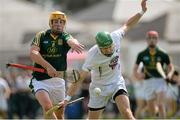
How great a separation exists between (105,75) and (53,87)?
0.98 meters

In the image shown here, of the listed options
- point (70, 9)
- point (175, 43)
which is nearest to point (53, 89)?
point (175, 43)

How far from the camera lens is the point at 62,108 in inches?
560

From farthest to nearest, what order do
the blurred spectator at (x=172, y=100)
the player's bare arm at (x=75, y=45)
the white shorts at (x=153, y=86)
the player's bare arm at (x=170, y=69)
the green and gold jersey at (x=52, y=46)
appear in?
the blurred spectator at (x=172, y=100)
the white shorts at (x=153, y=86)
the player's bare arm at (x=170, y=69)
the green and gold jersey at (x=52, y=46)
the player's bare arm at (x=75, y=45)

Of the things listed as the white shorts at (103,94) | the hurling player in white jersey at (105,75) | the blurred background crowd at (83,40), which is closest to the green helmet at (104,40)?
the hurling player in white jersey at (105,75)

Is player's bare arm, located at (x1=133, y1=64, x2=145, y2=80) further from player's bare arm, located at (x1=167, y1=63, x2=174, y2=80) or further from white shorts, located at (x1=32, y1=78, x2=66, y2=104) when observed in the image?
white shorts, located at (x1=32, y1=78, x2=66, y2=104)

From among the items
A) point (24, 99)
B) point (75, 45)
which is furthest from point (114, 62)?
point (24, 99)

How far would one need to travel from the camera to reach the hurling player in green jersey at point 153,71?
19438 millimetres

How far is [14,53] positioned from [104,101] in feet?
127

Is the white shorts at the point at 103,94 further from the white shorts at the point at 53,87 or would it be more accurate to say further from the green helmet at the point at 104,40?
the green helmet at the point at 104,40

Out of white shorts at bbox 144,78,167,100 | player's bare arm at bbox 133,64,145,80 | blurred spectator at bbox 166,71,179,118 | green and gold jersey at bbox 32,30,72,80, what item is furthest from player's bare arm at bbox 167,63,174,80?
blurred spectator at bbox 166,71,179,118

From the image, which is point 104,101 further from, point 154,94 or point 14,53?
point 14,53

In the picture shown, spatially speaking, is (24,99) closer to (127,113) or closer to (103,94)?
(103,94)

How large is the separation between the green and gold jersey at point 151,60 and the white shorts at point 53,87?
5.51 metres

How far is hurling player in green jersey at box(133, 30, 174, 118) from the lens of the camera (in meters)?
19.4
